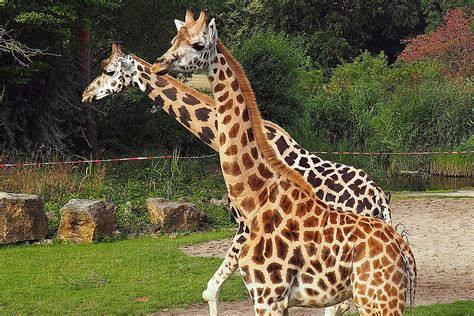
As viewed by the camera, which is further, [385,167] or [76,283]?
[385,167]

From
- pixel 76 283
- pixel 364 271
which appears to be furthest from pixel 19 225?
pixel 364 271

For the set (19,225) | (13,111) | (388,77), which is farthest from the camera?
(388,77)

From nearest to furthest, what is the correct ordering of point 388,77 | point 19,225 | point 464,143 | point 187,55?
point 187,55, point 19,225, point 464,143, point 388,77

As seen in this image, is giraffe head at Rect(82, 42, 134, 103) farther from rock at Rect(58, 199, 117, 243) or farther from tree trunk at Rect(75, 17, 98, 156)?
tree trunk at Rect(75, 17, 98, 156)

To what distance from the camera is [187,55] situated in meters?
7.29

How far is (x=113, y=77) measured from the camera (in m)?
10.3

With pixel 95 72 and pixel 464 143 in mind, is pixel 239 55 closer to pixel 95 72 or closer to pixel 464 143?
pixel 95 72

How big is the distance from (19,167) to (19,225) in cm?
335

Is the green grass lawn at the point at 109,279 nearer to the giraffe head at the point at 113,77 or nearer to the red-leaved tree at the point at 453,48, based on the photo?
the giraffe head at the point at 113,77

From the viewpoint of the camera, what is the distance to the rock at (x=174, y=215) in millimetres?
15328

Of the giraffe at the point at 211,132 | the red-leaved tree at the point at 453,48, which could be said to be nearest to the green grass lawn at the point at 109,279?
the giraffe at the point at 211,132

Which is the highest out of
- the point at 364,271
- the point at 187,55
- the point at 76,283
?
the point at 187,55

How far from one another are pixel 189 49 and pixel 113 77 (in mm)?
3208

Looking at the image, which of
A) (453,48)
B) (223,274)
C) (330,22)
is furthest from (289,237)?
(330,22)
